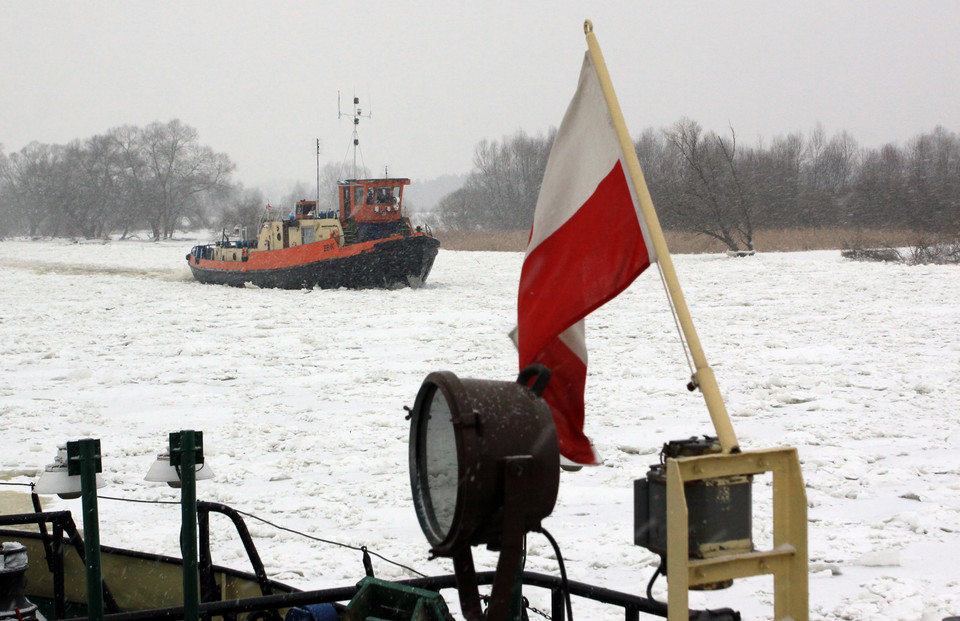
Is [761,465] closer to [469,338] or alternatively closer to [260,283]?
[469,338]

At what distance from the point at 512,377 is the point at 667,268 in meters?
9.90

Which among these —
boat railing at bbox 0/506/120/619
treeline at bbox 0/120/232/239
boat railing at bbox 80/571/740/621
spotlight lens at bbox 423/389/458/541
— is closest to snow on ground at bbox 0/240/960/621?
boat railing at bbox 0/506/120/619

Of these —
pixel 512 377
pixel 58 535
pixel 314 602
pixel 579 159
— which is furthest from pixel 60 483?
pixel 512 377

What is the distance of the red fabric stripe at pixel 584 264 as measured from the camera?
232cm

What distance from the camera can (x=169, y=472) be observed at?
2629 millimetres

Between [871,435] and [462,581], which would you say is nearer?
[462,581]

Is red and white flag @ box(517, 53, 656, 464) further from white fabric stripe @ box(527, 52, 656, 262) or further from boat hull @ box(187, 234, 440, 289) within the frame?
boat hull @ box(187, 234, 440, 289)

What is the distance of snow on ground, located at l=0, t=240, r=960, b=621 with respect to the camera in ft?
17.2

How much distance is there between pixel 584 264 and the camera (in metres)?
2.38

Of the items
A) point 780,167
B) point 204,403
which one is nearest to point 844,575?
point 204,403

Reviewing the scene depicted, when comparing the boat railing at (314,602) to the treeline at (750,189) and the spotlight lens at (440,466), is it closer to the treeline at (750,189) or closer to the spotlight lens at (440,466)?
the spotlight lens at (440,466)

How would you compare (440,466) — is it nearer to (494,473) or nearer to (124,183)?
(494,473)

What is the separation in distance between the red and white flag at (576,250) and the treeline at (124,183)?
8009 centimetres

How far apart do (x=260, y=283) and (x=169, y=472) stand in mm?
26602
